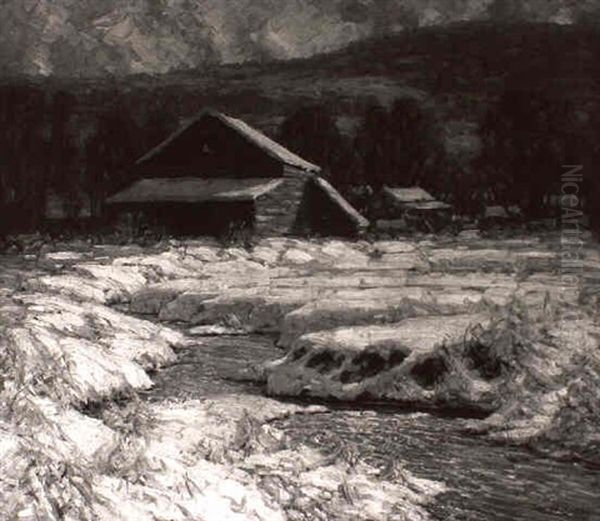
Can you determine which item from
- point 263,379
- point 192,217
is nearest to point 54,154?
point 192,217

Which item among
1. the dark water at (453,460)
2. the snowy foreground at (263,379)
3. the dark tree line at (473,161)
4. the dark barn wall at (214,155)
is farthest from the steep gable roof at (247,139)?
the dark water at (453,460)

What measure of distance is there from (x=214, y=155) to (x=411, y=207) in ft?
88.2

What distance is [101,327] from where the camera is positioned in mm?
14203

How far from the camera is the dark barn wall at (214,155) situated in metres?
47.2

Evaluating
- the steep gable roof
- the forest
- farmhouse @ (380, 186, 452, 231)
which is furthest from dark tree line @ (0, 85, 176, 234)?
farmhouse @ (380, 186, 452, 231)

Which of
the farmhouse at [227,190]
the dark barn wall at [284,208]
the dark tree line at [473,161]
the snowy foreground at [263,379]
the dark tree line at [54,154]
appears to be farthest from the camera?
the dark tree line at [473,161]

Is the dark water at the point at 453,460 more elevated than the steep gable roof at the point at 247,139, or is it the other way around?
the steep gable roof at the point at 247,139

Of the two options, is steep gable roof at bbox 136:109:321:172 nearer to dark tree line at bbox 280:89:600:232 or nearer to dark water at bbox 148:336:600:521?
dark tree line at bbox 280:89:600:232

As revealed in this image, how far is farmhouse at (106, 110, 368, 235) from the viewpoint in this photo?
44.1 metres

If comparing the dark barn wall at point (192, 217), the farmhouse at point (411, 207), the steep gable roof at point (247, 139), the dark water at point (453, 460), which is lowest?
the farmhouse at point (411, 207)

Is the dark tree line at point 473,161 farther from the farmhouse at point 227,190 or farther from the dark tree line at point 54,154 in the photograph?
the farmhouse at point 227,190

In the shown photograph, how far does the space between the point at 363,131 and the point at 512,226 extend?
46.8 feet

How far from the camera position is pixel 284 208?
4659 cm

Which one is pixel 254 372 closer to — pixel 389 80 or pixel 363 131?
pixel 363 131
